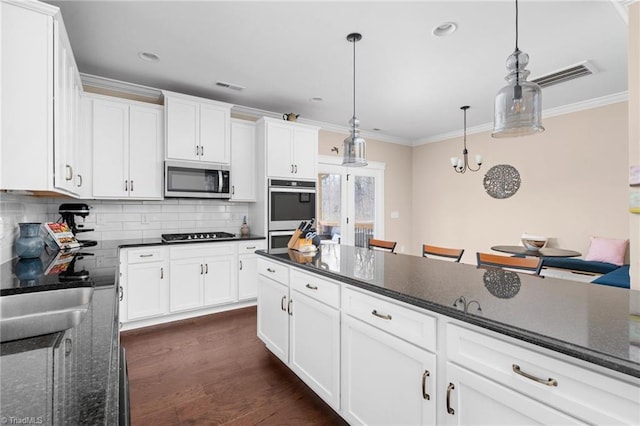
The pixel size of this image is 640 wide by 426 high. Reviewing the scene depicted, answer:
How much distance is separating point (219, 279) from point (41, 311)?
2.42 meters

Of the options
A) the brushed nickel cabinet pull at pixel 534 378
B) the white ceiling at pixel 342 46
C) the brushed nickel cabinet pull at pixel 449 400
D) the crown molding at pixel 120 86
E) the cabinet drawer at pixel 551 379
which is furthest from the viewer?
the crown molding at pixel 120 86

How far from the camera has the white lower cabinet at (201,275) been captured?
3.47 meters

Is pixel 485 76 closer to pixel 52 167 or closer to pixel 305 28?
pixel 305 28

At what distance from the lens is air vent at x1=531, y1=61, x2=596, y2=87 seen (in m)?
3.18

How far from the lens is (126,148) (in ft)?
11.2

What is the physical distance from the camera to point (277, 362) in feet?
8.58

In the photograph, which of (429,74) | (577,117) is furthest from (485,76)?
(577,117)

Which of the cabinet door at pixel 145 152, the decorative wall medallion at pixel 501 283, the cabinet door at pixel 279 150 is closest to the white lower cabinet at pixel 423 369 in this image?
the decorative wall medallion at pixel 501 283

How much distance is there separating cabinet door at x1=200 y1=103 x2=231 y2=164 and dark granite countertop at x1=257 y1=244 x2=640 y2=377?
236 centimetres

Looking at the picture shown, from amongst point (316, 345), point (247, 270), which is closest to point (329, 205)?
point (247, 270)

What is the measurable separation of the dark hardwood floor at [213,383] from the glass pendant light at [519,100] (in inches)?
82.7

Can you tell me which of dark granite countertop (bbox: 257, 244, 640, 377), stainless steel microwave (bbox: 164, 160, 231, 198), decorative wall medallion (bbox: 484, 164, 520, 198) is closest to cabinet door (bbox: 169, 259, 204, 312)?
stainless steel microwave (bbox: 164, 160, 231, 198)

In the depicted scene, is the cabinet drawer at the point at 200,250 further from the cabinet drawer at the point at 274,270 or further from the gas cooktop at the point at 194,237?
the cabinet drawer at the point at 274,270

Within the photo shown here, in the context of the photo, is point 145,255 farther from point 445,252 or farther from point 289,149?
point 445,252
